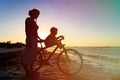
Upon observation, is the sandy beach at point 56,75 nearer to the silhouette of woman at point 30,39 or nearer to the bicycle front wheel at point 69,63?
the bicycle front wheel at point 69,63

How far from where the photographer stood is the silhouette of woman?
10.4m

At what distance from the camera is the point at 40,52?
11.0 meters

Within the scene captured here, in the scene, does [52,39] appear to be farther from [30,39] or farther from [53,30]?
[30,39]

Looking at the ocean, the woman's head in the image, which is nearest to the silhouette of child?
the woman's head

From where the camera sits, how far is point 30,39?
34.2 ft

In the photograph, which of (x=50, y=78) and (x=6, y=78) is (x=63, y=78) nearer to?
(x=50, y=78)

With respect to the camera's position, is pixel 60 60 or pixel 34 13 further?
pixel 60 60

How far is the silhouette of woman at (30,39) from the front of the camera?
1043cm

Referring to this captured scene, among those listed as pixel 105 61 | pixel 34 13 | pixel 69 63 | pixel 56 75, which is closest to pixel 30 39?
pixel 34 13

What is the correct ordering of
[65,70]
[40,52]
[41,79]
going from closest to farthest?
1. [41,79]
2. [40,52]
3. [65,70]

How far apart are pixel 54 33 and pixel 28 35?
3.52 ft

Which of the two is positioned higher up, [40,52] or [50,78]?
[40,52]

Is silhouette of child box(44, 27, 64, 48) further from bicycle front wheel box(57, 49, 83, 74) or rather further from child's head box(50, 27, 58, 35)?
bicycle front wheel box(57, 49, 83, 74)

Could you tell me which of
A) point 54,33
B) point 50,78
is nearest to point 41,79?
point 50,78
